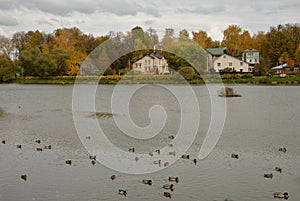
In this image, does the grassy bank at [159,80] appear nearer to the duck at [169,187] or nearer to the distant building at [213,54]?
the distant building at [213,54]

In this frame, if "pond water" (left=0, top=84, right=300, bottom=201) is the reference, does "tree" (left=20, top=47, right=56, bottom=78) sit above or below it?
above

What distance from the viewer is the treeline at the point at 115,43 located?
79062 mm

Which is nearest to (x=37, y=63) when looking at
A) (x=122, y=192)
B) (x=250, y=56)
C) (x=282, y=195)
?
(x=250, y=56)

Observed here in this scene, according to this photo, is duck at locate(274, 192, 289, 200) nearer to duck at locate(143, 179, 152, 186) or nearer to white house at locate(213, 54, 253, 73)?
duck at locate(143, 179, 152, 186)

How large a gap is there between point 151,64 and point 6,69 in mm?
27863

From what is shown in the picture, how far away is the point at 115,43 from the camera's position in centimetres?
8994

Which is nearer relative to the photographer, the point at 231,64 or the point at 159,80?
the point at 159,80

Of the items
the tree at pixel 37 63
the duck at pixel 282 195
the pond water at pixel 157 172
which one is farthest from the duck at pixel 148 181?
the tree at pixel 37 63

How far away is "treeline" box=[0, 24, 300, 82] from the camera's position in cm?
7906

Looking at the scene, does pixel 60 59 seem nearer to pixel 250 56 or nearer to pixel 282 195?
pixel 250 56

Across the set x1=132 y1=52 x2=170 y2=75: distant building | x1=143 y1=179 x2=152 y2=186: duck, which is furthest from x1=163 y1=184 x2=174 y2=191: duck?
x1=132 y1=52 x2=170 y2=75: distant building

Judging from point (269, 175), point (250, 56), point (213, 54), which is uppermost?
point (213, 54)

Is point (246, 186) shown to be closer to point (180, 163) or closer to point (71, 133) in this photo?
point (180, 163)

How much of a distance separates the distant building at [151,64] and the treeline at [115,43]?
1.70 meters
